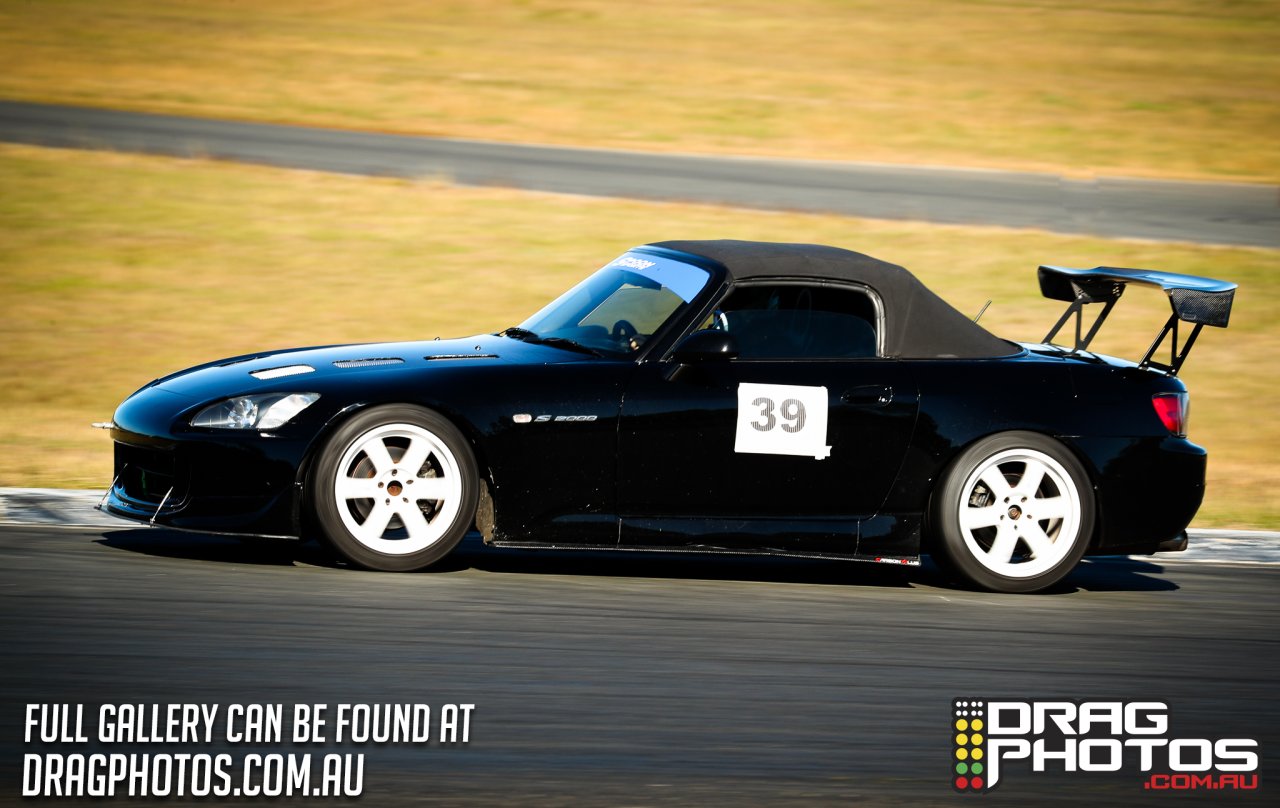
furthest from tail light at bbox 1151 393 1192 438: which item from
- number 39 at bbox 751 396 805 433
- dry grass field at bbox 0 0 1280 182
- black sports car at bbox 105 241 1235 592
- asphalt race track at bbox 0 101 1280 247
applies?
dry grass field at bbox 0 0 1280 182

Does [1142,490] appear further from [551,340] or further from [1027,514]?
[551,340]

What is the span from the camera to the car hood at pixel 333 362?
23.6 ft

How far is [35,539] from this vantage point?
7.57 meters

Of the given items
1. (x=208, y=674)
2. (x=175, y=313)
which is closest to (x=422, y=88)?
(x=175, y=313)

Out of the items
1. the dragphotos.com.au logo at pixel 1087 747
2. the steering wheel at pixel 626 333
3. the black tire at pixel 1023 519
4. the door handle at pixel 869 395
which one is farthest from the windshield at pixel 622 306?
the dragphotos.com.au logo at pixel 1087 747

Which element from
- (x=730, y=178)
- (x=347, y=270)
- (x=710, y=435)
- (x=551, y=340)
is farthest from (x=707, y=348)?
(x=730, y=178)

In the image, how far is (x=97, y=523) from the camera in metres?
8.02

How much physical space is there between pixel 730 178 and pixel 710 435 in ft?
45.3

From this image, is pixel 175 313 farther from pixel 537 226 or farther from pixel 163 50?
pixel 163 50

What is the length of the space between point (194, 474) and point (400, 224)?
10652mm

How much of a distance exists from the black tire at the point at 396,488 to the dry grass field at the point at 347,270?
358 centimetres

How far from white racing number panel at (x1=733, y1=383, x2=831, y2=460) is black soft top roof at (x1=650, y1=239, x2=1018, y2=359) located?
52 centimetres

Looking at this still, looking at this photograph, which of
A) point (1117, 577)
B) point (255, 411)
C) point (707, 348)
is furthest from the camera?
point (1117, 577)

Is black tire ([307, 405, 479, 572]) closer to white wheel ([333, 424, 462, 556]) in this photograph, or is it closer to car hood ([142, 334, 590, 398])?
white wheel ([333, 424, 462, 556])
